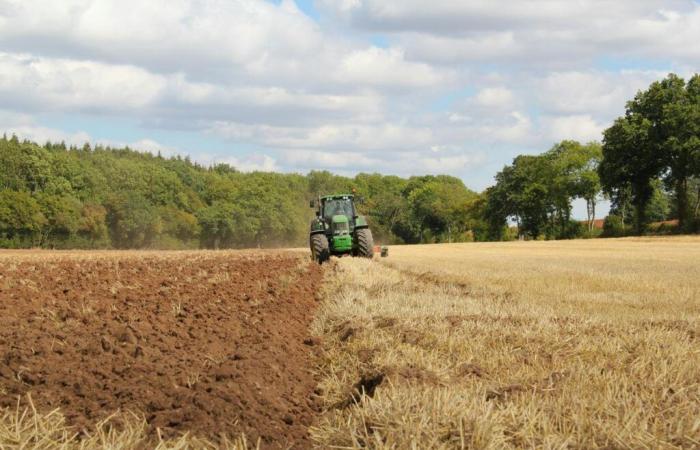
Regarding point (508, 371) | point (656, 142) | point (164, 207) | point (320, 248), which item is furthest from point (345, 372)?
point (164, 207)

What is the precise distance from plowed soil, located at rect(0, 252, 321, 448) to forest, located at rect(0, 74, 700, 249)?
162ft

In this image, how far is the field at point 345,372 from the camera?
4.96 meters

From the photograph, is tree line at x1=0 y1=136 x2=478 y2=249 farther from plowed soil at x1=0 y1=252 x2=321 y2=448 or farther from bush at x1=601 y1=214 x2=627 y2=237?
plowed soil at x1=0 y1=252 x2=321 y2=448

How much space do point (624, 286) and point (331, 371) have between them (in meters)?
11.7

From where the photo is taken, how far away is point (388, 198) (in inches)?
4505

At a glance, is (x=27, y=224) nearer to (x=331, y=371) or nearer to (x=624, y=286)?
(x=624, y=286)

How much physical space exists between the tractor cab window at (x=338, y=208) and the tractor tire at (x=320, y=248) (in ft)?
4.75

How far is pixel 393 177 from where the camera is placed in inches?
6348

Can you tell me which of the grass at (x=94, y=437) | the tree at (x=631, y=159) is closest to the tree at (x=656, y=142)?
the tree at (x=631, y=159)

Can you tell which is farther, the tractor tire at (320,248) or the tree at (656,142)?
the tree at (656,142)

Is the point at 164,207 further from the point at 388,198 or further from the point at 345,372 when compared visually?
the point at 345,372

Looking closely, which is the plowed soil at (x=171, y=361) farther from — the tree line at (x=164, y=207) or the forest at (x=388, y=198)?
the tree line at (x=164, y=207)

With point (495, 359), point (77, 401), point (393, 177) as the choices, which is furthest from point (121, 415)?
point (393, 177)

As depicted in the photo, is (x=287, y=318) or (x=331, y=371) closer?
(x=331, y=371)
